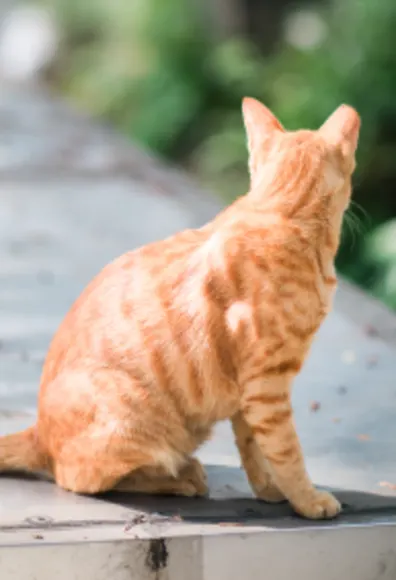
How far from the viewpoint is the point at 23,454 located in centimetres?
294

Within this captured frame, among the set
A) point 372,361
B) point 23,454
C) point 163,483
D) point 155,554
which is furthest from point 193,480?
point 372,361

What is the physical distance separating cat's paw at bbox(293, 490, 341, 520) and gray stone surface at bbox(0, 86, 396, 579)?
4 centimetres

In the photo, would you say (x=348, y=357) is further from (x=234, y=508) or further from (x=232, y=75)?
(x=232, y=75)

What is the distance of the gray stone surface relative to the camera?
274 centimetres

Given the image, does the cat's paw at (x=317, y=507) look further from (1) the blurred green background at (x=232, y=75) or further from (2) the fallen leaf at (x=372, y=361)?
(1) the blurred green background at (x=232, y=75)

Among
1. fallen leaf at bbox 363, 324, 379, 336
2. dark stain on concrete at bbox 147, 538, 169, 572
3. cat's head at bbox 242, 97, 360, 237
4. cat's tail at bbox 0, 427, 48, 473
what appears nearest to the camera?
dark stain on concrete at bbox 147, 538, 169, 572

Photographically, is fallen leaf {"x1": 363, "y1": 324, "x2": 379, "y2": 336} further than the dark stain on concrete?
Yes

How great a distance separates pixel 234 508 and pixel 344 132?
3.34 feet

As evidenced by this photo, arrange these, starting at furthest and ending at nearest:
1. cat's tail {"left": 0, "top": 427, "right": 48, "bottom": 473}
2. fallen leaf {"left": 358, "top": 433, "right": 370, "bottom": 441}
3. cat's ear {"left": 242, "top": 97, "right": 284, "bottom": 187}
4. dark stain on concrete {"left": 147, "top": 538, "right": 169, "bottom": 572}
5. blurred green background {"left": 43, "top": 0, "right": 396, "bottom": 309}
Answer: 1. blurred green background {"left": 43, "top": 0, "right": 396, "bottom": 309}
2. fallen leaf {"left": 358, "top": 433, "right": 370, "bottom": 441}
3. cat's tail {"left": 0, "top": 427, "right": 48, "bottom": 473}
4. cat's ear {"left": 242, "top": 97, "right": 284, "bottom": 187}
5. dark stain on concrete {"left": 147, "top": 538, "right": 169, "bottom": 572}

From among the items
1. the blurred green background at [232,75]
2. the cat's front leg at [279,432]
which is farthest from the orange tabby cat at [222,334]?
the blurred green background at [232,75]

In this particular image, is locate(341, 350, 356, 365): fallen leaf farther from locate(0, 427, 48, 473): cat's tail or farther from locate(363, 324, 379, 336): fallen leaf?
locate(0, 427, 48, 473): cat's tail

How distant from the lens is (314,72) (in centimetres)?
862

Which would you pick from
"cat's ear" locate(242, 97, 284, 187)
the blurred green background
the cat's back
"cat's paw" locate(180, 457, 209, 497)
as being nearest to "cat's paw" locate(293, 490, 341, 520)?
"cat's paw" locate(180, 457, 209, 497)

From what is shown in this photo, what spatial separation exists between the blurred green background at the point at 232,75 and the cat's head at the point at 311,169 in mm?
3746
